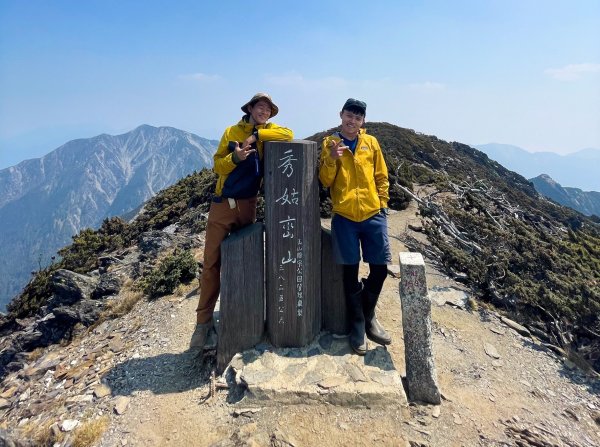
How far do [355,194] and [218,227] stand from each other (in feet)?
5.69

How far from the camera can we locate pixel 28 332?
7.78 metres

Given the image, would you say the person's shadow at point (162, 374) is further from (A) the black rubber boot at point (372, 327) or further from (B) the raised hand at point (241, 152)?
(B) the raised hand at point (241, 152)

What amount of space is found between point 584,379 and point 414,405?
3344 millimetres

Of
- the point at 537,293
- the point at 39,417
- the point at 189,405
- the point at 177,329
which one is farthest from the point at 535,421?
the point at 39,417

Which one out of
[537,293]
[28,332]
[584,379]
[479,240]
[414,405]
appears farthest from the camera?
[479,240]

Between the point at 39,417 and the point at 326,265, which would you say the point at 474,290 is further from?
the point at 39,417

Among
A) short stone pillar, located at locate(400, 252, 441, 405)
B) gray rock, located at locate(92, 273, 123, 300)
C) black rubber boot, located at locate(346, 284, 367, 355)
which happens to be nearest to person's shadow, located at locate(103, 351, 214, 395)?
black rubber boot, located at locate(346, 284, 367, 355)

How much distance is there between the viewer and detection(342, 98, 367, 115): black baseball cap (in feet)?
12.9

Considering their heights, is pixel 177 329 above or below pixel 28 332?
above

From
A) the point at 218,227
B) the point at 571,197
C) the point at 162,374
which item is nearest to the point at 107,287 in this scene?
the point at 162,374

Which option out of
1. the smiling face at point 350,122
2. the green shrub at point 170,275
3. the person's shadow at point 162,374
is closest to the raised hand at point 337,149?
the smiling face at point 350,122

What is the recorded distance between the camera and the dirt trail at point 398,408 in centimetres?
370

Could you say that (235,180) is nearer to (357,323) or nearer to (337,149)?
(337,149)

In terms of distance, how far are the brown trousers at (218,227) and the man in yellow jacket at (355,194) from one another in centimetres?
108
